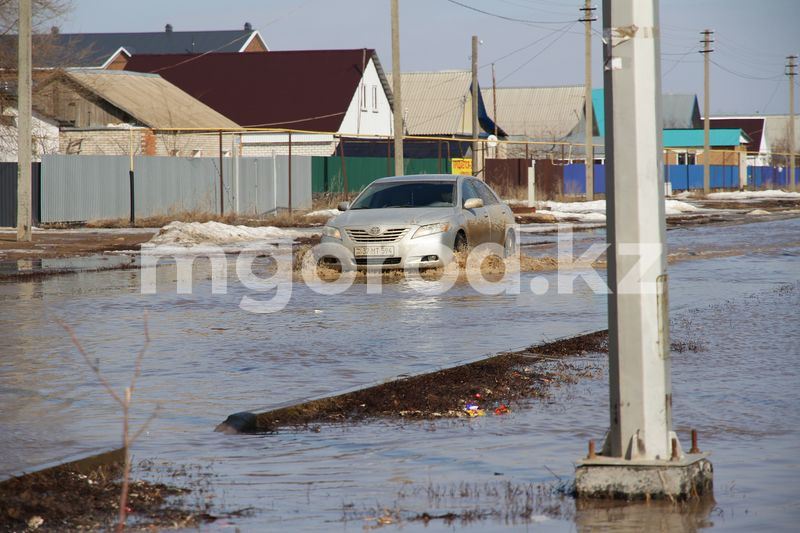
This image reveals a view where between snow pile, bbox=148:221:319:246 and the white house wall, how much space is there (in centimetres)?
3278

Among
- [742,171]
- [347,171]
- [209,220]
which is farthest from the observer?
[742,171]

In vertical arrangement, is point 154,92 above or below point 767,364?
above

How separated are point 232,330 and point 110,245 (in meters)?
15.3

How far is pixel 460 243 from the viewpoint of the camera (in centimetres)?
1841

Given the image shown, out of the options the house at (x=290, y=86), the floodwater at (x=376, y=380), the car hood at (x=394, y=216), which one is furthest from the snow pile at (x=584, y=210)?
the floodwater at (x=376, y=380)

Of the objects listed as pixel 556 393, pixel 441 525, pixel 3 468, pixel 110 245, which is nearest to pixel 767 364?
pixel 556 393

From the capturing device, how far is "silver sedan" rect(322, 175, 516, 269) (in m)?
17.7

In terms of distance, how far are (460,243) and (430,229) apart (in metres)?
0.75

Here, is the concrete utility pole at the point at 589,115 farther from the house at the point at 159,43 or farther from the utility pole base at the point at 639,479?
the utility pole base at the point at 639,479

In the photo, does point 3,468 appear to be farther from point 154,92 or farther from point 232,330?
point 154,92

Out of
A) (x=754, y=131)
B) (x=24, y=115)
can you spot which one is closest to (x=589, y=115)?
(x=24, y=115)

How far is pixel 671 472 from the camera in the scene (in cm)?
561

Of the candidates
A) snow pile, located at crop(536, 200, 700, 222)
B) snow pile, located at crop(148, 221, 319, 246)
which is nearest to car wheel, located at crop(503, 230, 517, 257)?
snow pile, located at crop(148, 221, 319, 246)

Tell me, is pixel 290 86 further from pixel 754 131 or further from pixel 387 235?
pixel 754 131
